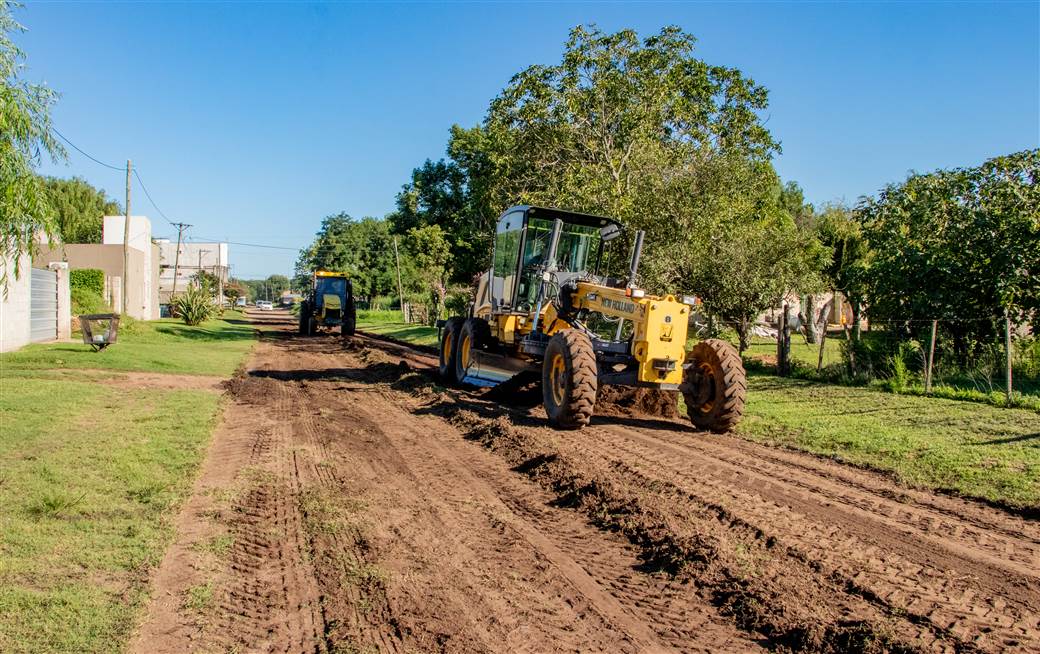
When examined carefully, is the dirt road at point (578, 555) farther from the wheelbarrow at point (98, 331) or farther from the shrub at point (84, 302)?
the shrub at point (84, 302)

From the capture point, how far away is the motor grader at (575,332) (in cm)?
996

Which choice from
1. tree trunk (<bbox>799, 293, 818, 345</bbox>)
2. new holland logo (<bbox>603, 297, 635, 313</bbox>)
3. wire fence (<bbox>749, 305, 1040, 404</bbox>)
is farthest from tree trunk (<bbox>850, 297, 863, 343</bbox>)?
new holland logo (<bbox>603, 297, 635, 313</bbox>)

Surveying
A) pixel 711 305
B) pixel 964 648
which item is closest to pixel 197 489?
pixel 964 648

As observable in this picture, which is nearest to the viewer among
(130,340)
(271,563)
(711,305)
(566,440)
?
(271,563)

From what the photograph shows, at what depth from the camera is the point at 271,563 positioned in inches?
210

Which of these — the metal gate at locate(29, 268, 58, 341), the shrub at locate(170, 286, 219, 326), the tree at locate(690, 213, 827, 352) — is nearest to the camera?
the tree at locate(690, 213, 827, 352)

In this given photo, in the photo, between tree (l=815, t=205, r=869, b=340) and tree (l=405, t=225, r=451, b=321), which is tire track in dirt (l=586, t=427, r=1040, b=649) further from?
tree (l=405, t=225, r=451, b=321)

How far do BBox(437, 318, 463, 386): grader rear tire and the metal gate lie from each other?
1342cm

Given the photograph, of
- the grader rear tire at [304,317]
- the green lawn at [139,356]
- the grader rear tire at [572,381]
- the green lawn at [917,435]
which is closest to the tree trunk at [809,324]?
the green lawn at [917,435]

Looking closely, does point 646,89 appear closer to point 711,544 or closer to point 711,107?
point 711,107

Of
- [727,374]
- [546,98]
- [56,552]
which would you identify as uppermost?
[546,98]

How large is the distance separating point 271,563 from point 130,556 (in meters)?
0.99

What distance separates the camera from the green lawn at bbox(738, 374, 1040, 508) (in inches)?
296

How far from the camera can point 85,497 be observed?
6.71 meters
